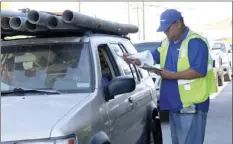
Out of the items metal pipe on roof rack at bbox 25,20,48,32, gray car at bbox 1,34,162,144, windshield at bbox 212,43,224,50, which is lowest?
gray car at bbox 1,34,162,144

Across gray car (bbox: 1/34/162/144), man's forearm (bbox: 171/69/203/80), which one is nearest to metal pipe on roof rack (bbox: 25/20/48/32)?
gray car (bbox: 1/34/162/144)

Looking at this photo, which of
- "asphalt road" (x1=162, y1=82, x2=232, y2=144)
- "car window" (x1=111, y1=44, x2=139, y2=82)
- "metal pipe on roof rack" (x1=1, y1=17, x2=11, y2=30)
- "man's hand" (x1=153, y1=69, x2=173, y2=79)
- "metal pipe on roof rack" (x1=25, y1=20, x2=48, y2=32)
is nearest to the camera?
"metal pipe on roof rack" (x1=25, y1=20, x2=48, y2=32)

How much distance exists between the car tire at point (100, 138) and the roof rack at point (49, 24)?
3.66ft

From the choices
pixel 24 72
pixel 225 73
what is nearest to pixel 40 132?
pixel 24 72

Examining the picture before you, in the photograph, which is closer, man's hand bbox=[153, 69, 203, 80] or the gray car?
the gray car

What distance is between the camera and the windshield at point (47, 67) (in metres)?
4.52

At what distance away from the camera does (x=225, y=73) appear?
21.8m

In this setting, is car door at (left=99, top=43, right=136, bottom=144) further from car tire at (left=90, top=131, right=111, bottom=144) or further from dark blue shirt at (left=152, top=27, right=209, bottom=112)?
dark blue shirt at (left=152, top=27, right=209, bottom=112)

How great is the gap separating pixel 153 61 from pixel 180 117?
0.63m

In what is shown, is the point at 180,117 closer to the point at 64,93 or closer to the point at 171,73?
the point at 171,73

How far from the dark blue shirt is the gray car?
398 mm

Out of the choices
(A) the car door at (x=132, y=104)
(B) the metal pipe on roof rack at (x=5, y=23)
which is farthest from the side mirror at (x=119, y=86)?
(B) the metal pipe on roof rack at (x=5, y=23)

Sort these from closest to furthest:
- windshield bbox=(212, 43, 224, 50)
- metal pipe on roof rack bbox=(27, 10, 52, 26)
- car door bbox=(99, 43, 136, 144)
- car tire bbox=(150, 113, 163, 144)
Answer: metal pipe on roof rack bbox=(27, 10, 52, 26), car door bbox=(99, 43, 136, 144), car tire bbox=(150, 113, 163, 144), windshield bbox=(212, 43, 224, 50)

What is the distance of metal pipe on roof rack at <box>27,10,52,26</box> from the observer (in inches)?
173
